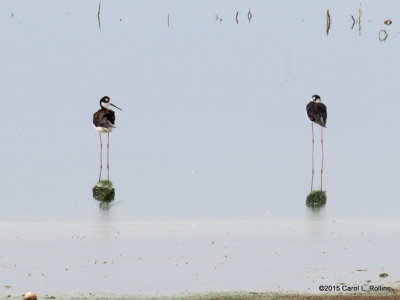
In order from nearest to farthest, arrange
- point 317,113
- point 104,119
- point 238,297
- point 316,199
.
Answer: point 238,297 → point 316,199 → point 104,119 → point 317,113

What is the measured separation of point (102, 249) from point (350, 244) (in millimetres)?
2831

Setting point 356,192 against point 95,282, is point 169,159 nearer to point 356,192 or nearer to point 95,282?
point 356,192

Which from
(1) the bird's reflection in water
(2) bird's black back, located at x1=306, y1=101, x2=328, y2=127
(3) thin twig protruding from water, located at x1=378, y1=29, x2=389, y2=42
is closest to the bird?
(2) bird's black back, located at x1=306, y1=101, x2=328, y2=127

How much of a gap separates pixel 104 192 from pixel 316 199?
3.00 metres

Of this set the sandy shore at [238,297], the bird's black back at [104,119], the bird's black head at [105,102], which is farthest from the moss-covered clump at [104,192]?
the sandy shore at [238,297]

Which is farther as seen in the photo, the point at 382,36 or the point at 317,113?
the point at 382,36

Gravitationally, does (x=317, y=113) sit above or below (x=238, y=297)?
above

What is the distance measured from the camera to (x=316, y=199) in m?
17.1

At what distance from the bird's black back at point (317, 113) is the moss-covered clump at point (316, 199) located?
4.03 meters

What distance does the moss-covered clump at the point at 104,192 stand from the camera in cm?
1750

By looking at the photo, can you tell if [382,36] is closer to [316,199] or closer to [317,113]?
[317,113]

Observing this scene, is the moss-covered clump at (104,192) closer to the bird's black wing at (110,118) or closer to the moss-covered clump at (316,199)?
the moss-covered clump at (316,199)

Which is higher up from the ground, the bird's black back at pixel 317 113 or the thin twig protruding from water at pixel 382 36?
the thin twig protruding from water at pixel 382 36

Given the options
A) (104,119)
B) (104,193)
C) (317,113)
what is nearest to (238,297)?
(104,193)
